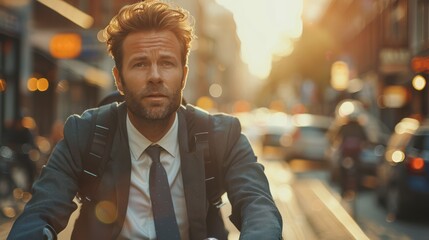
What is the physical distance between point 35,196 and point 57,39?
62.3 feet

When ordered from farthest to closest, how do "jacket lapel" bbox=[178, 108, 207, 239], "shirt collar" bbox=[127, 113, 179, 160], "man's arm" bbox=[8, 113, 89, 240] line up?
1. "shirt collar" bbox=[127, 113, 179, 160]
2. "jacket lapel" bbox=[178, 108, 207, 239]
3. "man's arm" bbox=[8, 113, 89, 240]

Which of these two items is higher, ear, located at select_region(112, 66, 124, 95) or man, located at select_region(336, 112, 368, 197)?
ear, located at select_region(112, 66, 124, 95)

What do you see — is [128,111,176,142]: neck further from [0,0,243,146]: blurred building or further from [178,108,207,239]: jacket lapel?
[0,0,243,146]: blurred building

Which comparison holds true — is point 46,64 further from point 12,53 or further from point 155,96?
point 155,96

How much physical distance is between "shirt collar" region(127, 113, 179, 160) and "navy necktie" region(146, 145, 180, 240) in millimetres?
103

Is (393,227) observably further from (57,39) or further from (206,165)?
(57,39)

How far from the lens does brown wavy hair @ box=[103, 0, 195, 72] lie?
2.93 metres

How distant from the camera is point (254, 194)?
9.30 feet

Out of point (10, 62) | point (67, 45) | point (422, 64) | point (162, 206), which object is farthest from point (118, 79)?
point (10, 62)

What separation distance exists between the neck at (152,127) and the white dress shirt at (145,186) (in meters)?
0.02

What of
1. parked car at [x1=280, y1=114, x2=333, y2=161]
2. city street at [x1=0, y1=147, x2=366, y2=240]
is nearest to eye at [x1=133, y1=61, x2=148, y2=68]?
city street at [x1=0, y1=147, x2=366, y2=240]

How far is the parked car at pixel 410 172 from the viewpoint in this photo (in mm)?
11422

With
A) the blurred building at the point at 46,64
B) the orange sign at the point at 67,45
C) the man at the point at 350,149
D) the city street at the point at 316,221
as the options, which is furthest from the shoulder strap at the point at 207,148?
the orange sign at the point at 67,45

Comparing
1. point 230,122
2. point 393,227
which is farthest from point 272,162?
point 230,122
